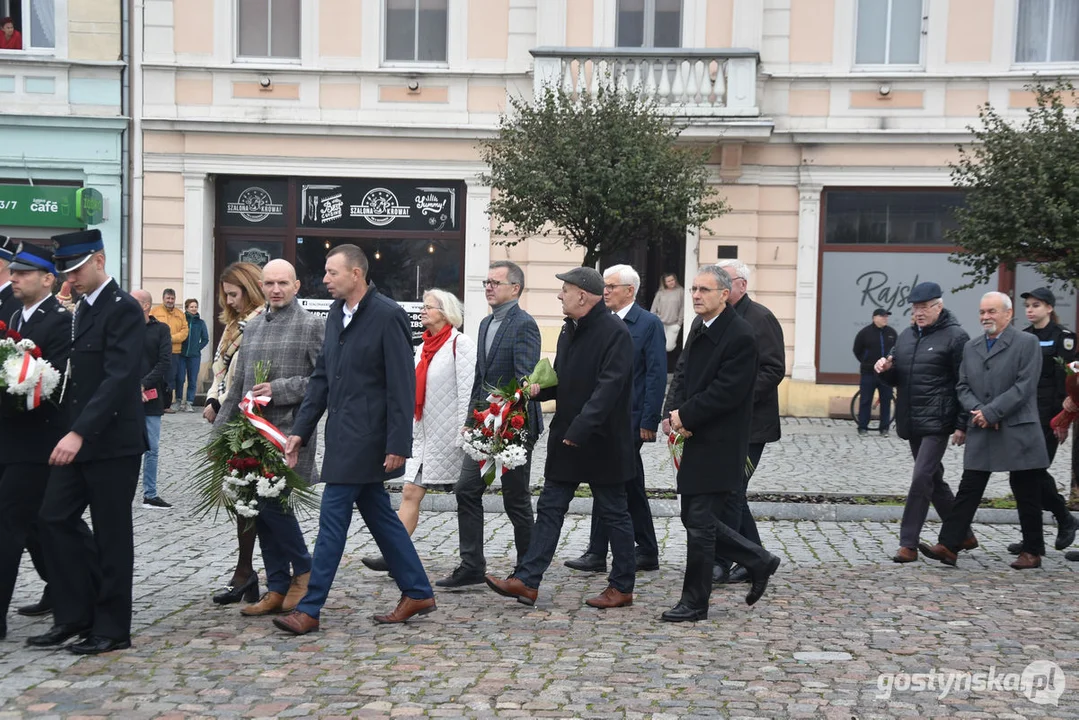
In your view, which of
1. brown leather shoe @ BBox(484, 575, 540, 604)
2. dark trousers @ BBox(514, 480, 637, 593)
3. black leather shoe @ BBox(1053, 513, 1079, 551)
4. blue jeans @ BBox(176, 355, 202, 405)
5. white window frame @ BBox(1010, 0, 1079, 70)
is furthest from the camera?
white window frame @ BBox(1010, 0, 1079, 70)

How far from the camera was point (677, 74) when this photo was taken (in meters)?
20.4

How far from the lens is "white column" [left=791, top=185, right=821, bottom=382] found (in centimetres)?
2114

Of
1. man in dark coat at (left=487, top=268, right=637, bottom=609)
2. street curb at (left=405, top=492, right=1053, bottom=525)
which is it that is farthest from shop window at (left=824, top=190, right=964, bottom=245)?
man in dark coat at (left=487, top=268, right=637, bottom=609)

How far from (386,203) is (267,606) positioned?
1509cm

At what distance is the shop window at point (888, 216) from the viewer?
21000 millimetres

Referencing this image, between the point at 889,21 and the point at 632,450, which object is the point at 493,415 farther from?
the point at 889,21

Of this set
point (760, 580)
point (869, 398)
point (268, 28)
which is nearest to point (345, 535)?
point (760, 580)

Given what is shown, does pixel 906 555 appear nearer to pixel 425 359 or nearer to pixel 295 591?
pixel 425 359

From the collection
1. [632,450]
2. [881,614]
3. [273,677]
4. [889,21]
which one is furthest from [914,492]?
[889,21]

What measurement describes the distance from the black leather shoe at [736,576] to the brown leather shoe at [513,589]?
62.2 inches

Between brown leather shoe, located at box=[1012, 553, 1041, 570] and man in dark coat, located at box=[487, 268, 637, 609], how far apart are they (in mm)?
3168

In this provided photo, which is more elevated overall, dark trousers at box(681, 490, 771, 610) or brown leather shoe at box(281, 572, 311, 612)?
dark trousers at box(681, 490, 771, 610)

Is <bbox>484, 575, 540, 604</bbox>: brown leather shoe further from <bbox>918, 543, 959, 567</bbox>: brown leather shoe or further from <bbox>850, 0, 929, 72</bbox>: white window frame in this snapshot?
<bbox>850, 0, 929, 72</bbox>: white window frame

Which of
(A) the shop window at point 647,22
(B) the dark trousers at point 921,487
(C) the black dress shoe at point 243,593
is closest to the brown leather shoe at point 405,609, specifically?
(C) the black dress shoe at point 243,593
